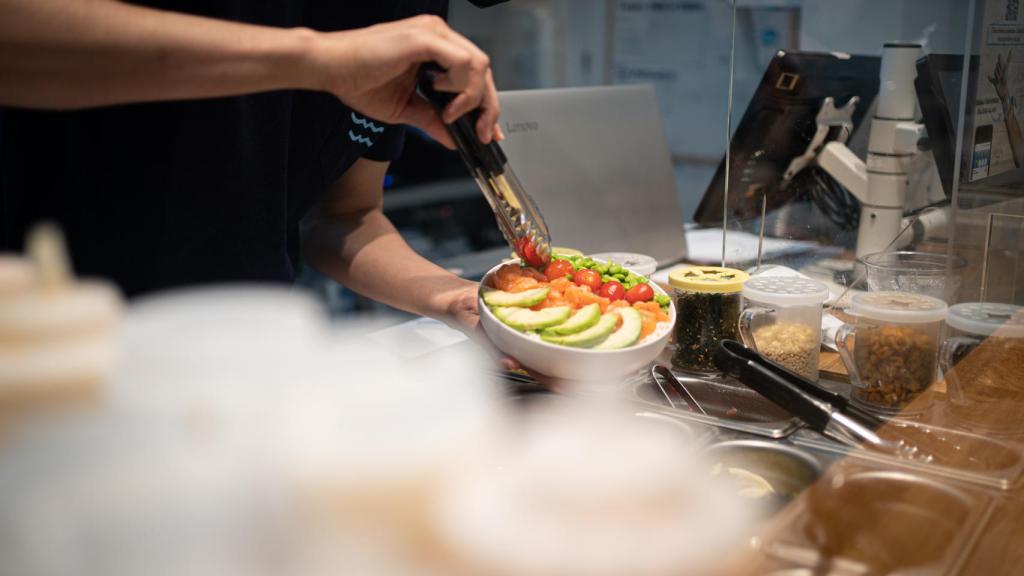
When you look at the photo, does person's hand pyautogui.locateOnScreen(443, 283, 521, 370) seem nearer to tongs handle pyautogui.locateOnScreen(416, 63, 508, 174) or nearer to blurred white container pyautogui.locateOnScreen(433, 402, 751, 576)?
tongs handle pyautogui.locateOnScreen(416, 63, 508, 174)

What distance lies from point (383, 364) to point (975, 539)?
0.58 metres

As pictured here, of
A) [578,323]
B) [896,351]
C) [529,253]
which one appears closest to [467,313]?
[529,253]

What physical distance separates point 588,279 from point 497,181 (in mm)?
209

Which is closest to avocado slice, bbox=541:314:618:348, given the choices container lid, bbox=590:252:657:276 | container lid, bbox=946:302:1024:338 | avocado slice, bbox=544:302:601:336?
avocado slice, bbox=544:302:601:336

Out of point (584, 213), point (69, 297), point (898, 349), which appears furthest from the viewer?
point (584, 213)

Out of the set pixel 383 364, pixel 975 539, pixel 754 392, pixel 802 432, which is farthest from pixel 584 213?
pixel 383 364

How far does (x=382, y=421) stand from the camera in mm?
378

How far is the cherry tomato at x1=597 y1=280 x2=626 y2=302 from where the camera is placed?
3.68 feet

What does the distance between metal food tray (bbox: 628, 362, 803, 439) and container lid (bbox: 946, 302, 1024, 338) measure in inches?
13.2

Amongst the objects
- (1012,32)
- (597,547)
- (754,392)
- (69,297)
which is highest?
(1012,32)

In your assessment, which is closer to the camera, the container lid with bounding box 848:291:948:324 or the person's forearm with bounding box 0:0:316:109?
the person's forearm with bounding box 0:0:316:109

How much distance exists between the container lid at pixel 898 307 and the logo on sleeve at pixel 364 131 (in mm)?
740

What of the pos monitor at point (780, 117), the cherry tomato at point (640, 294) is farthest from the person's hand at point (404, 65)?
the pos monitor at point (780, 117)

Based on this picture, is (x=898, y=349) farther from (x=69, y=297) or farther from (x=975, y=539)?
(x=69, y=297)
